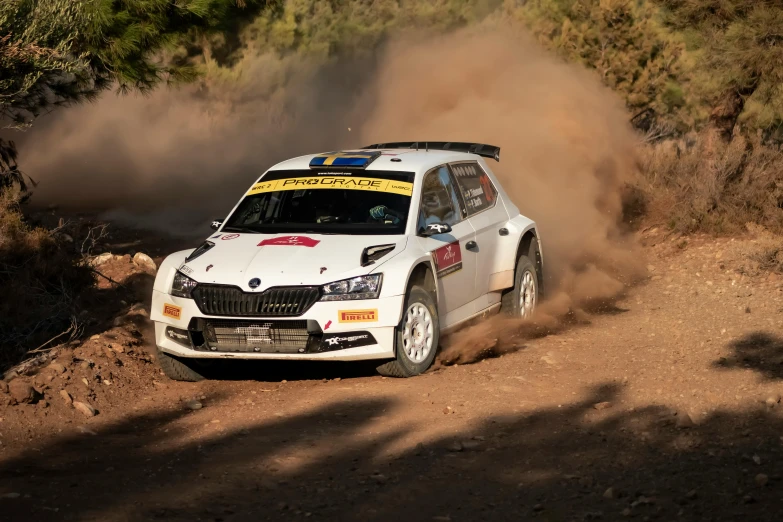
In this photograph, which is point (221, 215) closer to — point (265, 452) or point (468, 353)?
point (468, 353)

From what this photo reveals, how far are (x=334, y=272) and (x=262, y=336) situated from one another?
683 mm

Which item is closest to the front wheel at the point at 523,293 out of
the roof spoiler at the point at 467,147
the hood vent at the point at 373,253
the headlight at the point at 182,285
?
the roof spoiler at the point at 467,147

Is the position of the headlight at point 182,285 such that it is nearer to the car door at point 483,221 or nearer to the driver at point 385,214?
the driver at point 385,214

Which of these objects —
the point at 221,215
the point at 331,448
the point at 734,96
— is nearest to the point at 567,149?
the point at 734,96

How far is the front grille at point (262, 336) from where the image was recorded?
316 inches

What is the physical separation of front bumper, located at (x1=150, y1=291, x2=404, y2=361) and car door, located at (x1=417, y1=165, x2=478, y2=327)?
0.97m

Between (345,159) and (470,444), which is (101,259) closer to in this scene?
(345,159)

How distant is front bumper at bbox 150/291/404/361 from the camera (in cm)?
800

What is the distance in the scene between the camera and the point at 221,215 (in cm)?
1931

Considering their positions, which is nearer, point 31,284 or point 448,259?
point 448,259

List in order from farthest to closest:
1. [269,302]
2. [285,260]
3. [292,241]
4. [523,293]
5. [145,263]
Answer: [145,263], [523,293], [292,241], [285,260], [269,302]

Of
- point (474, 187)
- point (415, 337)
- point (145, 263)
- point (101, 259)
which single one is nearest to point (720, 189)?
point (474, 187)

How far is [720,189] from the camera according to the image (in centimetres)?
1568

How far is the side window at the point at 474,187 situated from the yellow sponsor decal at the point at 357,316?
2.18 m
